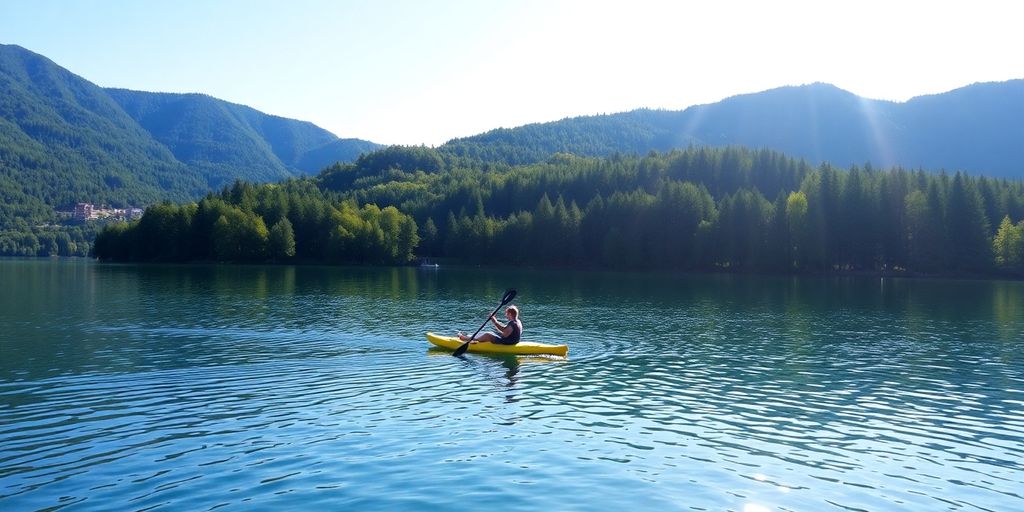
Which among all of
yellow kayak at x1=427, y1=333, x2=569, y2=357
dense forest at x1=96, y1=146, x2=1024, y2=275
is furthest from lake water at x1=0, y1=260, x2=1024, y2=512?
dense forest at x1=96, y1=146, x2=1024, y2=275

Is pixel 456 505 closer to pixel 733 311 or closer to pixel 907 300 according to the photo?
pixel 733 311

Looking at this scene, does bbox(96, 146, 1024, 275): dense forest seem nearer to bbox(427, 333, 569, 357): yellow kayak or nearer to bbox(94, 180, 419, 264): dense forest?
bbox(94, 180, 419, 264): dense forest

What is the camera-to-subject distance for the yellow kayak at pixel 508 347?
3281cm

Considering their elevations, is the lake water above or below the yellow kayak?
below

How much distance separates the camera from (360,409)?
2153 cm

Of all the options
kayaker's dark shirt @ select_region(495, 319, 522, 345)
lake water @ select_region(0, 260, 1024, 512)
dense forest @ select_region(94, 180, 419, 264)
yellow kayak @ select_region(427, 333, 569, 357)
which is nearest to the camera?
lake water @ select_region(0, 260, 1024, 512)

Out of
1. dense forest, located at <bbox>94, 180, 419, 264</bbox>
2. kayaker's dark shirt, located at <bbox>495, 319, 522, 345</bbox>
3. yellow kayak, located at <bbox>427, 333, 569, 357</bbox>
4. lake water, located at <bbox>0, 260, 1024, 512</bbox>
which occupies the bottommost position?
lake water, located at <bbox>0, 260, 1024, 512</bbox>

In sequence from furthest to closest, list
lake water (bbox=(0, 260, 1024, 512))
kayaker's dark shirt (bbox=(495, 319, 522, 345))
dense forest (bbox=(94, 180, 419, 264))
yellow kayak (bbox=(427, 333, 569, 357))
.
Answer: dense forest (bbox=(94, 180, 419, 264)) < kayaker's dark shirt (bbox=(495, 319, 522, 345)) < yellow kayak (bbox=(427, 333, 569, 357)) < lake water (bbox=(0, 260, 1024, 512))

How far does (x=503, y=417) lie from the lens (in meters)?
21.1

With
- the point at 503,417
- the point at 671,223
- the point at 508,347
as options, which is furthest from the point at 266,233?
the point at 503,417

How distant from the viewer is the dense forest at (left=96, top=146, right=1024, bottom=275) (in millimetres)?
120875

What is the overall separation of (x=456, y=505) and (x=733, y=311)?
149 ft

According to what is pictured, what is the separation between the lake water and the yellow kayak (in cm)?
72

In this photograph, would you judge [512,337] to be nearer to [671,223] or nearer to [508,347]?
[508,347]
